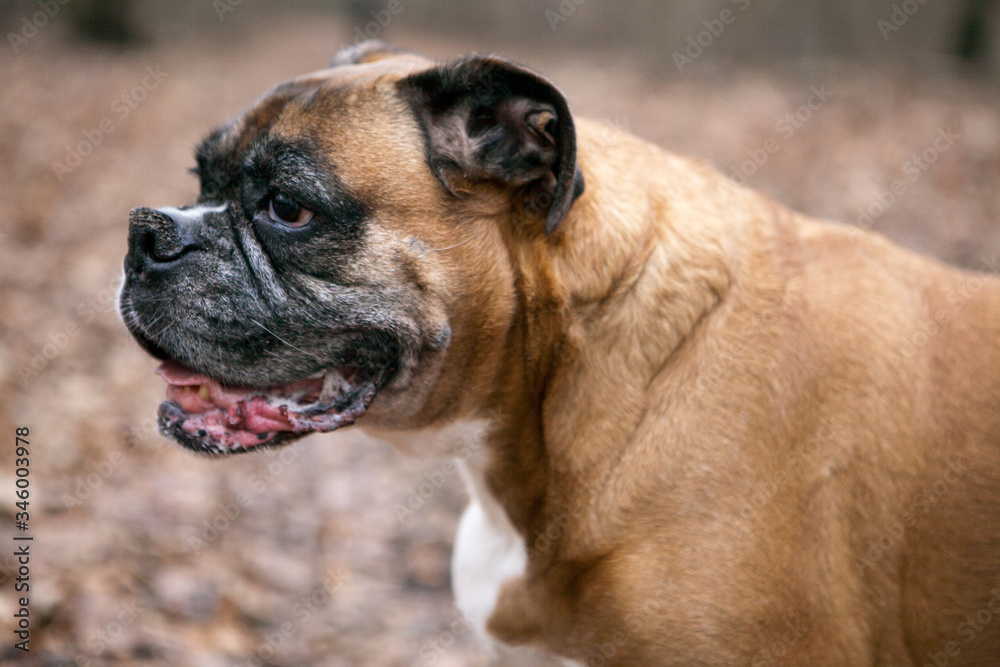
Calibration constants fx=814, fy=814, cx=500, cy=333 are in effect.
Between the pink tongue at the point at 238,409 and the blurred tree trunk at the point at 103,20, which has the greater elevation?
the pink tongue at the point at 238,409

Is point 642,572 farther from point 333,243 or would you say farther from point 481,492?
point 333,243

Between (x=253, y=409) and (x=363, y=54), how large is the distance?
1.53 m

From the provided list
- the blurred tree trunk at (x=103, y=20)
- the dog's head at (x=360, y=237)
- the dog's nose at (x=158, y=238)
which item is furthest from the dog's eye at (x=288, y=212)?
the blurred tree trunk at (x=103, y=20)

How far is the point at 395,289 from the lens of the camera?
2555 mm

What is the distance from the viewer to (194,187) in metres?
8.82

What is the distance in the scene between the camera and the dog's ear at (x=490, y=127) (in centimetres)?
253

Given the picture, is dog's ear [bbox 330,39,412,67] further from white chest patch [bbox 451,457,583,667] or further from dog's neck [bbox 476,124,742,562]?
white chest patch [bbox 451,457,583,667]

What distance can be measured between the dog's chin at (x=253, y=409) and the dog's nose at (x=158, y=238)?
0.39 meters

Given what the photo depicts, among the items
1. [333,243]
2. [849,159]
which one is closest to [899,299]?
[333,243]

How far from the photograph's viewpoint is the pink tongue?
277 centimetres

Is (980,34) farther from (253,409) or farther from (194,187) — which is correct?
(253,409)

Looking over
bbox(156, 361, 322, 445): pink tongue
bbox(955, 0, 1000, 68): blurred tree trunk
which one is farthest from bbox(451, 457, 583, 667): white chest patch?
bbox(955, 0, 1000, 68): blurred tree trunk

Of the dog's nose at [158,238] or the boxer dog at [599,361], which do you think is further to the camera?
the dog's nose at [158,238]

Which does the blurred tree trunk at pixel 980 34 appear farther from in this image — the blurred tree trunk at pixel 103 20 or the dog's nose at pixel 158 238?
the dog's nose at pixel 158 238
